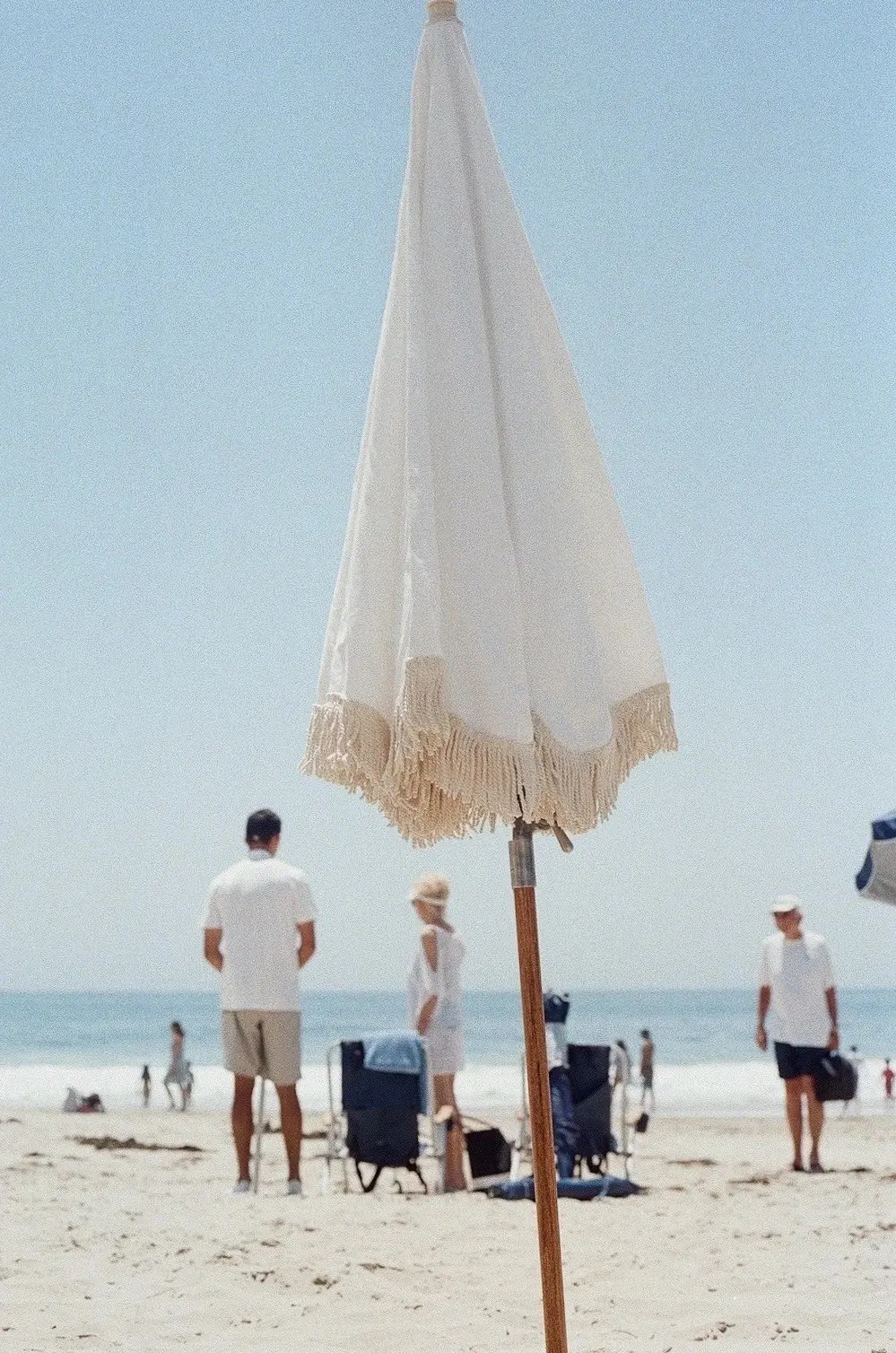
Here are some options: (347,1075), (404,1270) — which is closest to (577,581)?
(404,1270)

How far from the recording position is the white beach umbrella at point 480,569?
2.85 metres

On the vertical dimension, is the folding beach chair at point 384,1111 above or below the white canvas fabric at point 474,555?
below

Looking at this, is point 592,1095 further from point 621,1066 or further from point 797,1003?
point 797,1003

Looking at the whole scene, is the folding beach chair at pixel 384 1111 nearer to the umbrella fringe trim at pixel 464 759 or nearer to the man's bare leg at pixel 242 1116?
the man's bare leg at pixel 242 1116

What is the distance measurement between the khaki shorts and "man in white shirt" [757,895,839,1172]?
116 inches

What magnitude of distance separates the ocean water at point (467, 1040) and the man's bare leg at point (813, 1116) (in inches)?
493

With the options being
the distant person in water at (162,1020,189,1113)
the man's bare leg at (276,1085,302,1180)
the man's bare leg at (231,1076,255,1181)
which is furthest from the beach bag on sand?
the distant person in water at (162,1020,189,1113)

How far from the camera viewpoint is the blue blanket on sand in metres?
7.46

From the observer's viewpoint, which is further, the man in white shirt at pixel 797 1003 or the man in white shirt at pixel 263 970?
the man in white shirt at pixel 797 1003

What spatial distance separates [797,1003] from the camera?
8.69 meters

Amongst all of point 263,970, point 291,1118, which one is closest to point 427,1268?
point 291,1118

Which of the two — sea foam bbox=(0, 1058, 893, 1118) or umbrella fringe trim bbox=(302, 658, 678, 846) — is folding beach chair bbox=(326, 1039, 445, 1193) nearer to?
umbrella fringe trim bbox=(302, 658, 678, 846)

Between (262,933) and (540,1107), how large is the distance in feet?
15.1

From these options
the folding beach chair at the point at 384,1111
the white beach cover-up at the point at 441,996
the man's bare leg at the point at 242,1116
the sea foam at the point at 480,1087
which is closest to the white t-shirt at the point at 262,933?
the man's bare leg at the point at 242,1116
